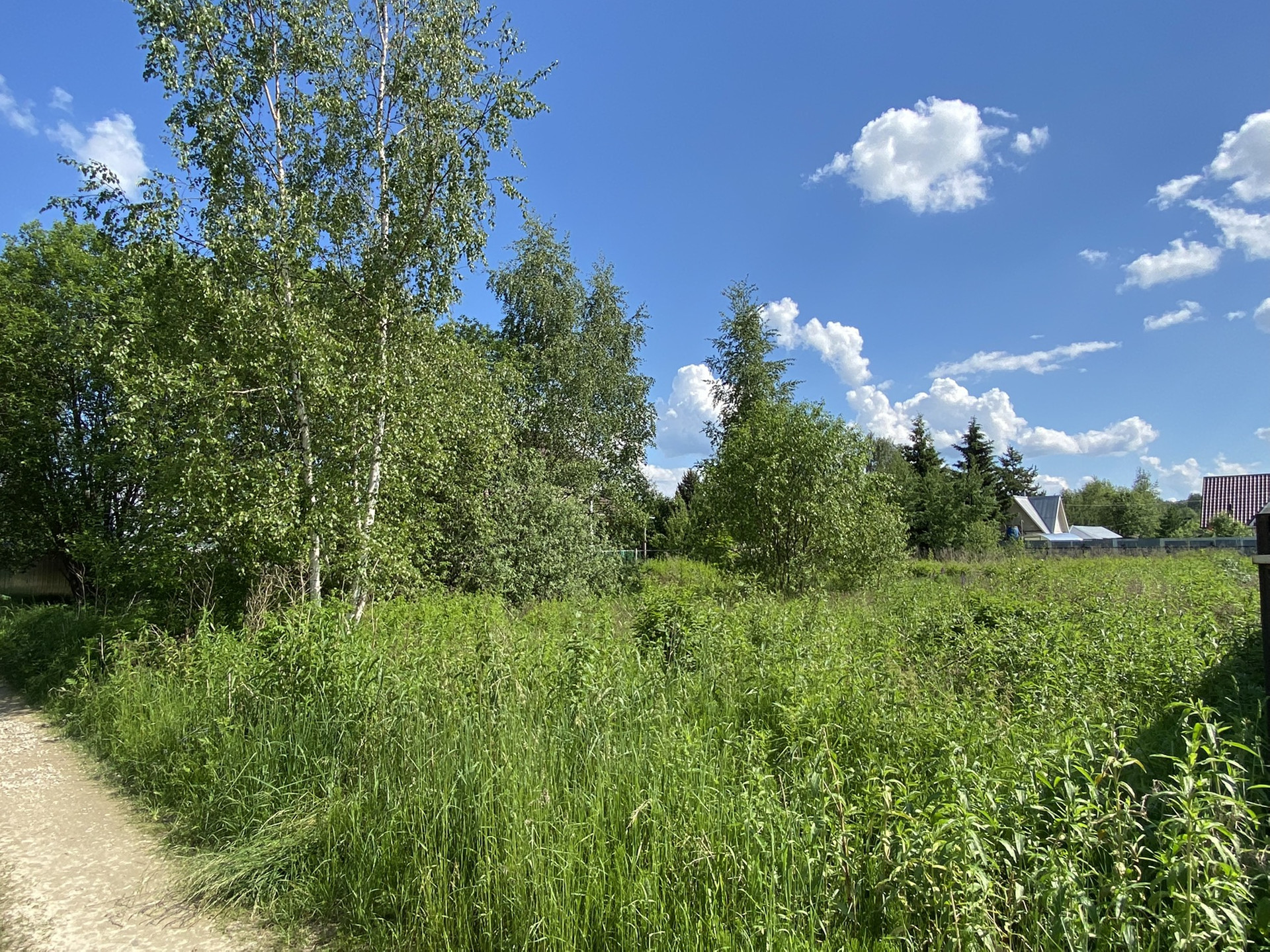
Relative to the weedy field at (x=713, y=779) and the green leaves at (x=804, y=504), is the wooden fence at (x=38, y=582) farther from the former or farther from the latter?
the green leaves at (x=804, y=504)

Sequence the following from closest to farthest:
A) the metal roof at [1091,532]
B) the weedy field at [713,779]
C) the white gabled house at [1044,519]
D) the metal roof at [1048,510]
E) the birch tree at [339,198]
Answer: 1. the weedy field at [713,779]
2. the birch tree at [339,198]
3. the white gabled house at [1044,519]
4. the metal roof at [1091,532]
5. the metal roof at [1048,510]

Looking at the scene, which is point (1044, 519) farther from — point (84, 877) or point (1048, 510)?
point (84, 877)

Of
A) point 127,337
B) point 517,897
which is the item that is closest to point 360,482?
point 127,337

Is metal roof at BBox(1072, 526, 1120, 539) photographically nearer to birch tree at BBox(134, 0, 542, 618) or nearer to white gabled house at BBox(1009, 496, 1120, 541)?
white gabled house at BBox(1009, 496, 1120, 541)

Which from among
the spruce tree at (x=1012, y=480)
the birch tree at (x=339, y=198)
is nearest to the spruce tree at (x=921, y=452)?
the spruce tree at (x=1012, y=480)

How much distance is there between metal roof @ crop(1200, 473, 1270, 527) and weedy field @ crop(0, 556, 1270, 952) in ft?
135

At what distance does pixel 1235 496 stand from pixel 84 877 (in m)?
52.3

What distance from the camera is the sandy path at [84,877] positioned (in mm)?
3361

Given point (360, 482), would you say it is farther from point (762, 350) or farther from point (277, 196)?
point (762, 350)

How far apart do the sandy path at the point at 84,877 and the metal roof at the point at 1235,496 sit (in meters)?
46.3

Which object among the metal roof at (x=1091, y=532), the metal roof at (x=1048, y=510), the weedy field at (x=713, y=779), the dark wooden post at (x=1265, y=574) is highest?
the metal roof at (x=1048, y=510)

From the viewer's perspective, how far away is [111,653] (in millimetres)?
8102

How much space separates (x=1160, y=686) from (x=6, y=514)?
2689 cm

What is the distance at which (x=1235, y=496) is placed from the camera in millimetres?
38844
